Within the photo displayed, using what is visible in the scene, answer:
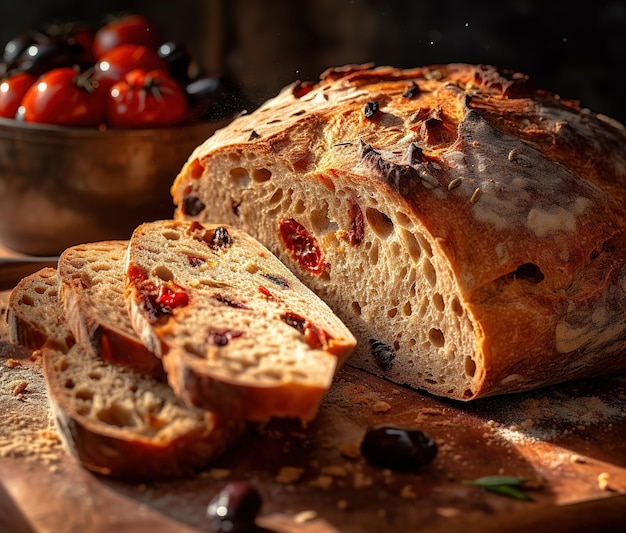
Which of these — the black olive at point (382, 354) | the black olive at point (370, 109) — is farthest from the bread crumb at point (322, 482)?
the black olive at point (370, 109)

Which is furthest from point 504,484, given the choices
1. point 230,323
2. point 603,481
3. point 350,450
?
point 230,323

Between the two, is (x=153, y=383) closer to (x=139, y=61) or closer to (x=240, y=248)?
(x=240, y=248)

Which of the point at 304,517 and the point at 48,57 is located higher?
the point at 48,57

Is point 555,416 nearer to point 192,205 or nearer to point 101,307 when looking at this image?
point 101,307

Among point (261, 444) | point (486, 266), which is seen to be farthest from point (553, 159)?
point (261, 444)

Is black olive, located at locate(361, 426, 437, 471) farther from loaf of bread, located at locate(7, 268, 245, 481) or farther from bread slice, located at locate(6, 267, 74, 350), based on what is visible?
bread slice, located at locate(6, 267, 74, 350)

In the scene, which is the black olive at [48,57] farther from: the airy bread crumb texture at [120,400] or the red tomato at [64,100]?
the airy bread crumb texture at [120,400]

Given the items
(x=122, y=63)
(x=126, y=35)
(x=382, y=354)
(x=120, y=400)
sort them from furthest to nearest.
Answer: (x=126, y=35) → (x=122, y=63) → (x=382, y=354) → (x=120, y=400)

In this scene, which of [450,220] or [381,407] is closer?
[450,220]
